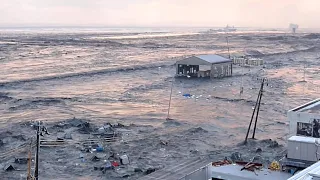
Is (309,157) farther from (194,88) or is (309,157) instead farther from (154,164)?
(194,88)

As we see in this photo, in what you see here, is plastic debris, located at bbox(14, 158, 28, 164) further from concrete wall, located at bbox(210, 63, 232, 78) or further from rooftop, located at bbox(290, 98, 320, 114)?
concrete wall, located at bbox(210, 63, 232, 78)

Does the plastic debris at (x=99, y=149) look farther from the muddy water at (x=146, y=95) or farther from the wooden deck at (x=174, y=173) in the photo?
the muddy water at (x=146, y=95)

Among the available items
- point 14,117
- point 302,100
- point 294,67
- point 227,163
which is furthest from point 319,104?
point 294,67

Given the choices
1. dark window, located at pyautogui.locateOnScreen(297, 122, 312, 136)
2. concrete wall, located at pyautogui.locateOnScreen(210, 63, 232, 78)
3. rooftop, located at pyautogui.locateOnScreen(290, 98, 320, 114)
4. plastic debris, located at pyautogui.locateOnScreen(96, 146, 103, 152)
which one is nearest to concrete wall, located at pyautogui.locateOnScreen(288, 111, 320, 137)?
dark window, located at pyautogui.locateOnScreen(297, 122, 312, 136)

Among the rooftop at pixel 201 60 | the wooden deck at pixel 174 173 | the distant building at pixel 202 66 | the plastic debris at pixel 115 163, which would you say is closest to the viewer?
the wooden deck at pixel 174 173

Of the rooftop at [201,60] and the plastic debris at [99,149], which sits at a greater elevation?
the rooftop at [201,60]

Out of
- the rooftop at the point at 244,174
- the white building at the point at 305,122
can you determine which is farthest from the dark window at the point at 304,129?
the rooftop at the point at 244,174

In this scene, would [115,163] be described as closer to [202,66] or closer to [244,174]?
[244,174]
